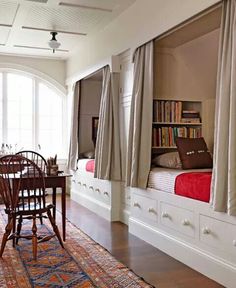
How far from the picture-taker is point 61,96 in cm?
781

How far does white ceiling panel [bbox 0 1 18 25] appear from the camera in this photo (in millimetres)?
4621

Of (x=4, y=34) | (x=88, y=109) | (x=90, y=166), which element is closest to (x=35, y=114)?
(x=88, y=109)

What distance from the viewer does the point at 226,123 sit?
9.25 ft

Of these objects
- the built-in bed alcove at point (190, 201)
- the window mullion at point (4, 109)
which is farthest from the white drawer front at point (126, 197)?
the window mullion at point (4, 109)

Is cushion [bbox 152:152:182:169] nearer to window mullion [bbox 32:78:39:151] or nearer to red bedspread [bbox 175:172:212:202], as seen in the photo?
red bedspread [bbox 175:172:212:202]

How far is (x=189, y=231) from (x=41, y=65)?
5.40 metres

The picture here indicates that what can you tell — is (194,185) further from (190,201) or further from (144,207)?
(144,207)

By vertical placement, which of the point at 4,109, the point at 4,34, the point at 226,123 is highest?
the point at 4,34

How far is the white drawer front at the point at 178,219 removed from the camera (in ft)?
10.9

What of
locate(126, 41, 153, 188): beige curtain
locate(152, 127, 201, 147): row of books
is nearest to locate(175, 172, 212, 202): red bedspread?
locate(126, 41, 153, 188): beige curtain

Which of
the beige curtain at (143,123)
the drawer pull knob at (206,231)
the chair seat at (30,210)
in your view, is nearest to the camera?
the drawer pull knob at (206,231)

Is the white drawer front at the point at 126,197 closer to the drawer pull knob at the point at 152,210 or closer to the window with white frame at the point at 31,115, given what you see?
the drawer pull knob at the point at 152,210

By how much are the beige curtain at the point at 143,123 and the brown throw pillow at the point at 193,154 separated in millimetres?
378

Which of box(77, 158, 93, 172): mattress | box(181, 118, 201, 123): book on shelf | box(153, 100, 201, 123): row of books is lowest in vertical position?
box(77, 158, 93, 172): mattress
